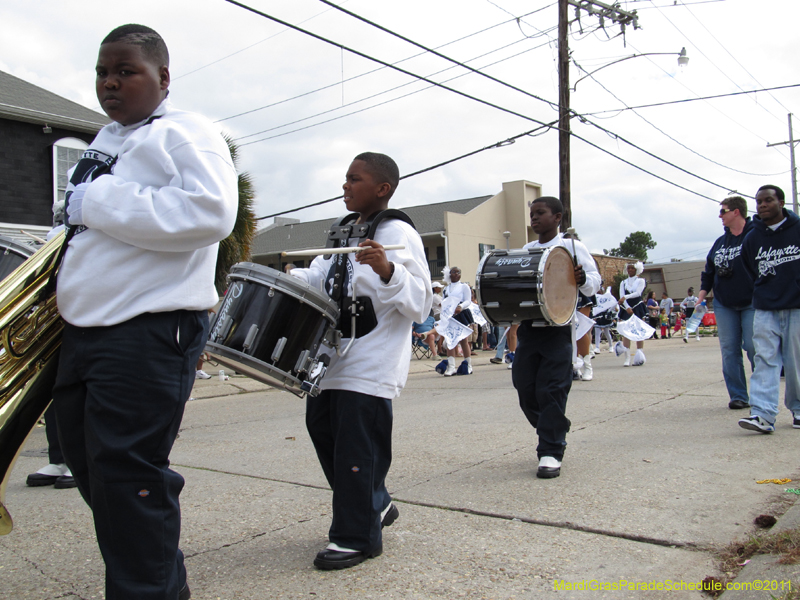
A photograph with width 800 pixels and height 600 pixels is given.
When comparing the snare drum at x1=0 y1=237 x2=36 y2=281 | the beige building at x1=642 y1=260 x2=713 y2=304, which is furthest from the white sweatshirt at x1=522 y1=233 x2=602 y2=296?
the beige building at x1=642 y1=260 x2=713 y2=304

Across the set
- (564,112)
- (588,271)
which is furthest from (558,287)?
(564,112)

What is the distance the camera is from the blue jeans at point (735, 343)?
6.70 metres

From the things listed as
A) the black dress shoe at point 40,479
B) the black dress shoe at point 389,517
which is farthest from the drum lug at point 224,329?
the black dress shoe at point 40,479

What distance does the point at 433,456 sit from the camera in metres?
5.04

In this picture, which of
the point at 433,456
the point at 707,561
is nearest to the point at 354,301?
the point at 707,561

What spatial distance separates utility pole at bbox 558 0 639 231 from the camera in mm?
16703

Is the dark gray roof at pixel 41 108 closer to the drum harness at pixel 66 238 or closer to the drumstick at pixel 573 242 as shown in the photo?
the drumstick at pixel 573 242

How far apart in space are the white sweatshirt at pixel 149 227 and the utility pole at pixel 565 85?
15.0 m

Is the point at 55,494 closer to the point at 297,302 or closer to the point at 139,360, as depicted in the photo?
the point at 297,302

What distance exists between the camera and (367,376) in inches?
114

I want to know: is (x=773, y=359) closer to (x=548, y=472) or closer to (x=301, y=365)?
(x=548, y=472)

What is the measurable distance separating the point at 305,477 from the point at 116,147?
2.74 meters

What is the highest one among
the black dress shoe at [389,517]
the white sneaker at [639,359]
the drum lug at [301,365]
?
the drum lug at [301,365]

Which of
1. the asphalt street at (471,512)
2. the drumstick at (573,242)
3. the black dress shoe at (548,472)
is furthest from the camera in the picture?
the drumstick at (573,242)
